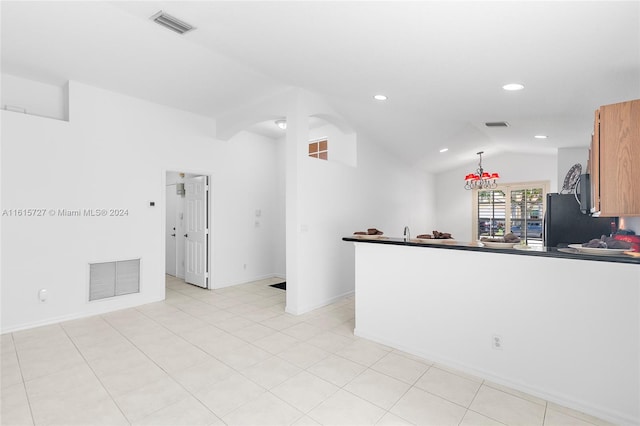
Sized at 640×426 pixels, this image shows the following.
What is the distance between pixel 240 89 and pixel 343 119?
1.65 metres

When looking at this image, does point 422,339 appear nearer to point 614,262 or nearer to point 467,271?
point 467,271

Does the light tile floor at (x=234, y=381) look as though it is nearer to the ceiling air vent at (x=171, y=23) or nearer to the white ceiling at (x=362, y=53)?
the white ceiling at (x=362, y=53)

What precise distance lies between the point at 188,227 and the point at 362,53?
4.75 m

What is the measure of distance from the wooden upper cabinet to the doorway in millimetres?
5301

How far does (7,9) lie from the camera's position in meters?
2.63

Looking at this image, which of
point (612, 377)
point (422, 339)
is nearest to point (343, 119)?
point (422, 339)

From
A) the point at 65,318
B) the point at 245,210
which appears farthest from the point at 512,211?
the point at 65,318

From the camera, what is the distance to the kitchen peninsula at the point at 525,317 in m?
2.12

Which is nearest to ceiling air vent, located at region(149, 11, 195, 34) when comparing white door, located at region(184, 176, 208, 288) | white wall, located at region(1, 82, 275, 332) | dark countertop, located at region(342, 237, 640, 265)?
white wall, located at region(1, 82, 275, 332)

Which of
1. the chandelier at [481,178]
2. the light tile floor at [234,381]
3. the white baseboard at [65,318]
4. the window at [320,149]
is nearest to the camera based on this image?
the light tile floor at [234,381]

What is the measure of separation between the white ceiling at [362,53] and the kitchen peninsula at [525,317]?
152cm

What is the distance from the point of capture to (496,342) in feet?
8.56

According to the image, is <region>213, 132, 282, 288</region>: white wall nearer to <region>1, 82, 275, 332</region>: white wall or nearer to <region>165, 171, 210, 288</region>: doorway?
<region>1, 82, 275, 332</region>: white wall

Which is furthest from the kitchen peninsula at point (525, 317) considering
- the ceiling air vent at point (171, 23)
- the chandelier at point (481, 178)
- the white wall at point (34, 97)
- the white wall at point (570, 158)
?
the white wall at point (570, 158)
